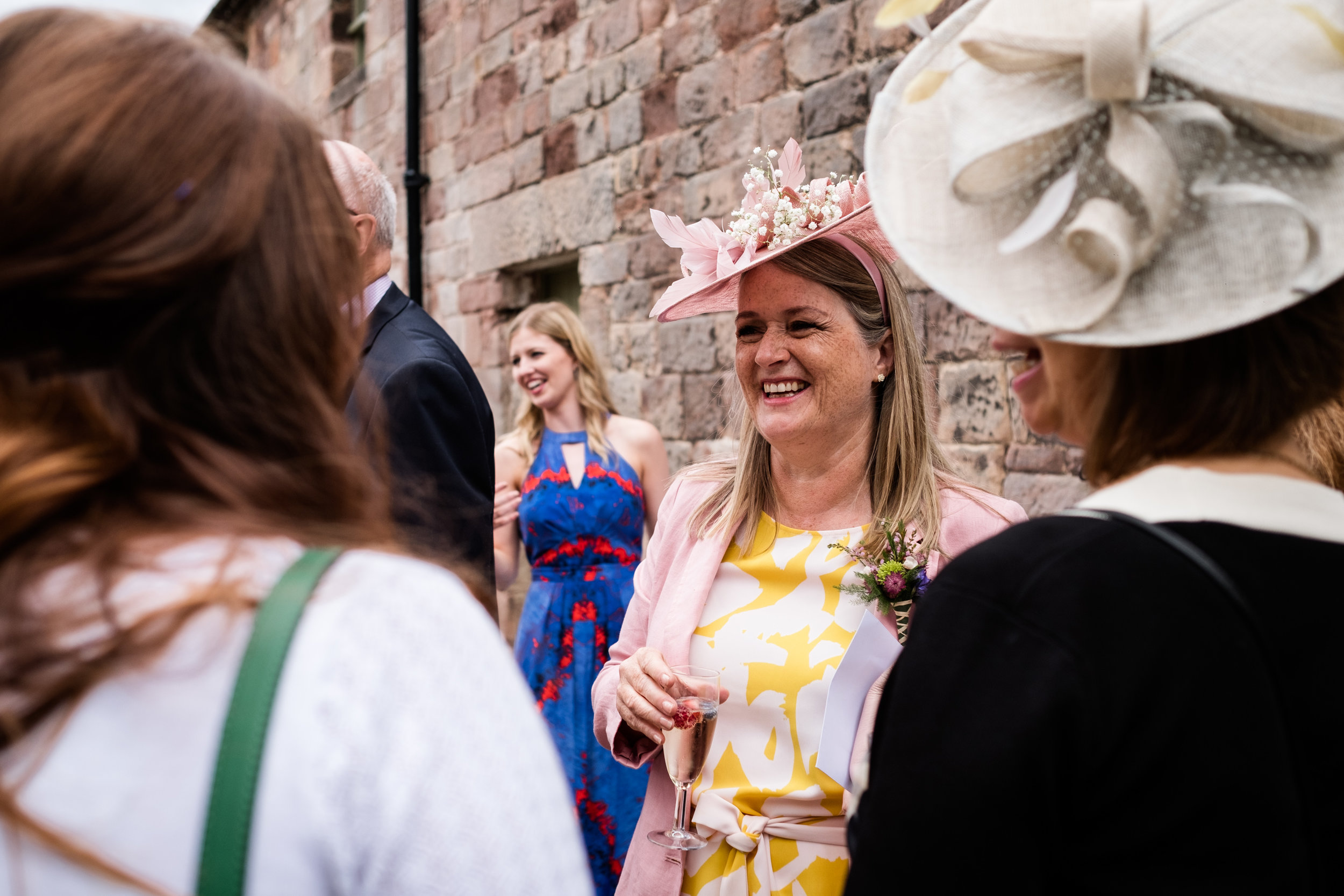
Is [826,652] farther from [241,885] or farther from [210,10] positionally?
[210,10]

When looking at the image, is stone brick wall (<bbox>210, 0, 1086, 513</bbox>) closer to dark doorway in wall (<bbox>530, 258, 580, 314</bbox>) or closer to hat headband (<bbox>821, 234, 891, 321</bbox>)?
dark doorway in wall (<bbox>530, 258, 580, 314</bbox>)

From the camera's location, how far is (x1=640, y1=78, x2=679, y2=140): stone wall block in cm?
498

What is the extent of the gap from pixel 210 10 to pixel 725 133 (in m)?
8.65

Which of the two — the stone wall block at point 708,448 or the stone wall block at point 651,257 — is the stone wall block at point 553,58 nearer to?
Result: the stone wall block at point 651,257

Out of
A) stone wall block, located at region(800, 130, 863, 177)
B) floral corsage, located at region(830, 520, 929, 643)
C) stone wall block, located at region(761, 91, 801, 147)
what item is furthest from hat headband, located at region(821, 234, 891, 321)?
stone wall block, located at region(761, 91, 801, 147)

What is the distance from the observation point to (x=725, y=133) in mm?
4613

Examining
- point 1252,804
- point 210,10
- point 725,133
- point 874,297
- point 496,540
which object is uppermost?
point 210,10

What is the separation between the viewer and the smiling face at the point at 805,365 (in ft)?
6.40

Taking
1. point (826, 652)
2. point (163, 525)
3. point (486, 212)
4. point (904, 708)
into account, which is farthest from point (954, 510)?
point (486, 212)

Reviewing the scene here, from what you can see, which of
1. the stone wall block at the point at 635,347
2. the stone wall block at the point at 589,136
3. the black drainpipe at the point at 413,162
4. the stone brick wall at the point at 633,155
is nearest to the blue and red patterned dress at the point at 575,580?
the stone brick wall at the point at 633,155

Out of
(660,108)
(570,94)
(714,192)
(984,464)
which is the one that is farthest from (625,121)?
(984,464)

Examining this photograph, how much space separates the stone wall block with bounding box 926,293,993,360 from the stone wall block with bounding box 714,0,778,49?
1.65 meters

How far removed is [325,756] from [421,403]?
163 centimetres

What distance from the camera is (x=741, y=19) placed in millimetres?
4500
